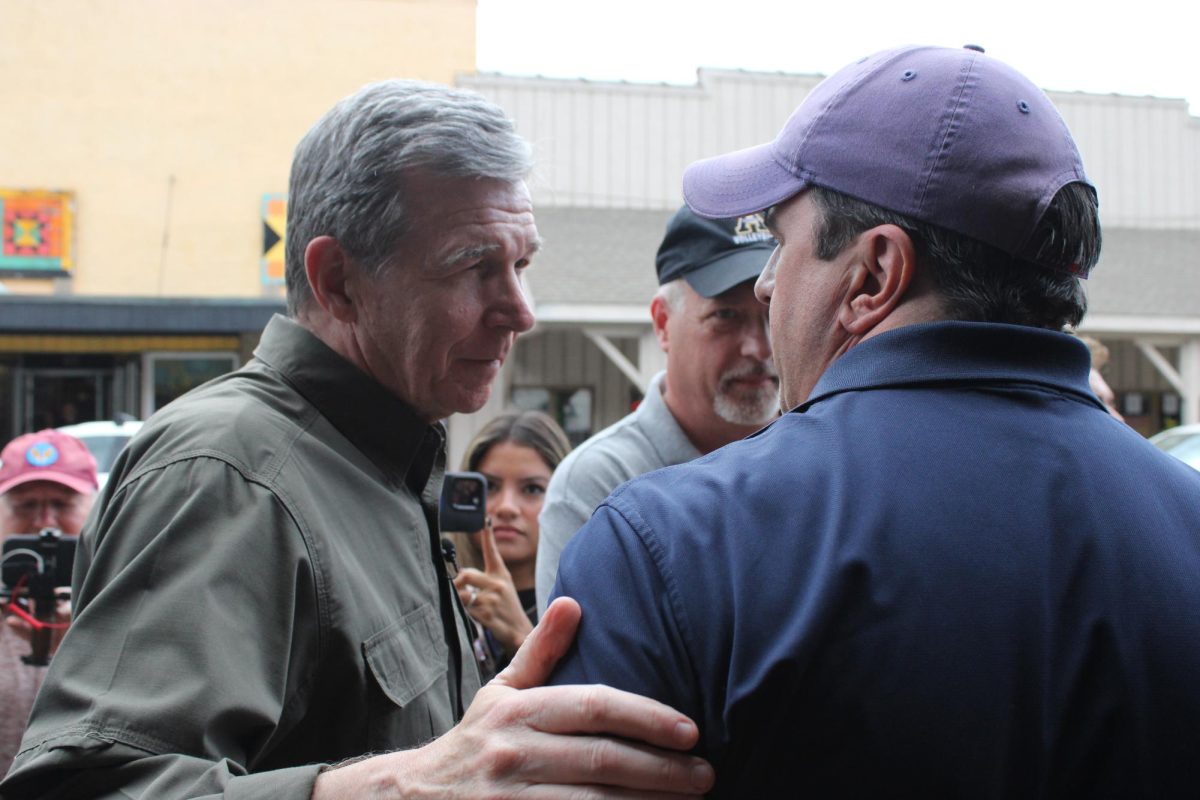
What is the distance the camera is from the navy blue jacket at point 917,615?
3.46ft

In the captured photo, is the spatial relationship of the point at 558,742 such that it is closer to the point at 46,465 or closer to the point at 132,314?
the point at 46,465

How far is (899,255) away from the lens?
1.25 meters

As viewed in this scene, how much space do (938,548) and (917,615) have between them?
0.22 feet

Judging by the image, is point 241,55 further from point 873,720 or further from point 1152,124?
point 873,720

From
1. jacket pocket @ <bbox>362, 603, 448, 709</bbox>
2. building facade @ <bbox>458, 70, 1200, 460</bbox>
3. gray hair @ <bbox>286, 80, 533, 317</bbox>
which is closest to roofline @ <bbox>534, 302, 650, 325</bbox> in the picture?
building facade @ <bbox>458, 70, 1200, 460</bbox>

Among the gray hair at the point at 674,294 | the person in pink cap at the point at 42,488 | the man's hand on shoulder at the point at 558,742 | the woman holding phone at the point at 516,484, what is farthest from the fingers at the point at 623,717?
the person in pink cap at the point at 42,488

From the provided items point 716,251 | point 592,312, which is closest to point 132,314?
point 592,312

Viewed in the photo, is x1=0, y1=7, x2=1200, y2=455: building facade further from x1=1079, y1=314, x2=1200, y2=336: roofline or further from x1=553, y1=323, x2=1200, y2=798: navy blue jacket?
x1=553, y1=323, x2=1200, y2=798: navy blue jacket

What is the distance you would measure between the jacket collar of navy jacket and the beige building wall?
60.6ft

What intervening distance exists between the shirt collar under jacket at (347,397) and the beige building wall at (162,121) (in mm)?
17439

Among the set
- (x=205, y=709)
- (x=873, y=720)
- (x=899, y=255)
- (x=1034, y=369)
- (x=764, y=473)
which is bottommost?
(x=205, y=709)

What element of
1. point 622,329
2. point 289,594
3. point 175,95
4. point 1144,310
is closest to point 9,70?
point 175,95

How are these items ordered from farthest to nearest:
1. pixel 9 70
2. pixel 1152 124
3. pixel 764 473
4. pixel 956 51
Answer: pixel 1152 124, pixel 9 70, pixel 956 51, pixel 764 473

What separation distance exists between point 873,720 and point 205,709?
817 millimetres
